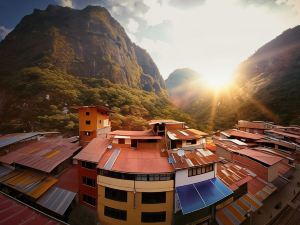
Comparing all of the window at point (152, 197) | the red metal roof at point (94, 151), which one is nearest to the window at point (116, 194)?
the window at point (152, 197)

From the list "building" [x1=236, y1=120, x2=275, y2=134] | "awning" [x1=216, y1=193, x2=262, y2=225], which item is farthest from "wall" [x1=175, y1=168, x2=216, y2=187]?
"building" [x1=236, y1=120, x2=275, y2=134]

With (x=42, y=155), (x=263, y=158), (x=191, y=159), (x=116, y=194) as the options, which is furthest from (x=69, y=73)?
(x=263, y=158)

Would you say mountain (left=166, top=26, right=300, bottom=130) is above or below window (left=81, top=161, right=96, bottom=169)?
above

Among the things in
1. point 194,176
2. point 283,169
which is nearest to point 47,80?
point 194,176

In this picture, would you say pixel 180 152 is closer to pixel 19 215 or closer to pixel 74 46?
pixel 19 215

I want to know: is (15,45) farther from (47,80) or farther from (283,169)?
(283,169)

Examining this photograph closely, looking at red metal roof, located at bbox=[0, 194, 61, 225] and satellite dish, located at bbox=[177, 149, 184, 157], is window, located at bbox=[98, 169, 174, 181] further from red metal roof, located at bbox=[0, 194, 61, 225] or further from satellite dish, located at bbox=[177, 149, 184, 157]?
red metal roof, located at bbox=[0, 194, 61, 225]
